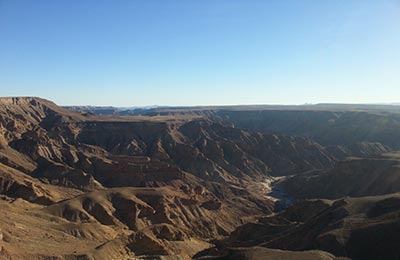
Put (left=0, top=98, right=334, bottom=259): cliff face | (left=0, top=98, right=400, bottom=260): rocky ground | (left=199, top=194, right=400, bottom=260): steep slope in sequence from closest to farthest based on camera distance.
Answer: (left=199, top=194, right=400, bottom=260): steep slope
(left=0, top=98, right=400, bottom=260): rocky ground
(left=0, top=98, right=334, bottom=259): cliff face

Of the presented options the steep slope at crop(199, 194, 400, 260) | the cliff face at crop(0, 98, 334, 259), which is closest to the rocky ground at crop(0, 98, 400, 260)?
the steep slope at crop(199, 194, 400, 260)

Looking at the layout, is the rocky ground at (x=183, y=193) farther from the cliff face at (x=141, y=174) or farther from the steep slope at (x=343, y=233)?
the cliff face at (x=141, y=174)

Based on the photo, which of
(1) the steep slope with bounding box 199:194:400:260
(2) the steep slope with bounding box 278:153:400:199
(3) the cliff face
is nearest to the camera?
(1) the steep slope with bounding box 199:194:400:260

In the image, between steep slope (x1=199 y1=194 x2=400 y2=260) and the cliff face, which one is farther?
the cliff face

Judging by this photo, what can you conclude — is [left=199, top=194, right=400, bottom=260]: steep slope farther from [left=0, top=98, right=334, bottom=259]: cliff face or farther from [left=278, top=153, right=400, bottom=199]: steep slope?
[left=278, top=153, right=400, bottom=199]: steep slope

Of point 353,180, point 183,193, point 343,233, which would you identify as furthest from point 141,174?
point 343,233

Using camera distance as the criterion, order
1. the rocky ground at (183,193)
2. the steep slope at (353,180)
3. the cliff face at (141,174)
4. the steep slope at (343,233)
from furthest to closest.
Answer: the steep slope at (353,180)
the cliff face at (141,174)
the rocky ground at (183,193)
the steep slope at (343,233)

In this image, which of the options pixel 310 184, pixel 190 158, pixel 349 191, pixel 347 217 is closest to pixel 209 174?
pixel 190 158

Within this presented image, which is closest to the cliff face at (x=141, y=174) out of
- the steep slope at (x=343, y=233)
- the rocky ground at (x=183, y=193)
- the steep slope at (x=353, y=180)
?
the rocky ground at (x=183, y=193)

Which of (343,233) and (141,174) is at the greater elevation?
(343,233)

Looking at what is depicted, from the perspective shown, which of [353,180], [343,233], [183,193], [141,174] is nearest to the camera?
[343,233]

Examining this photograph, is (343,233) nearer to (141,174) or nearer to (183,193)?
(183,193)
